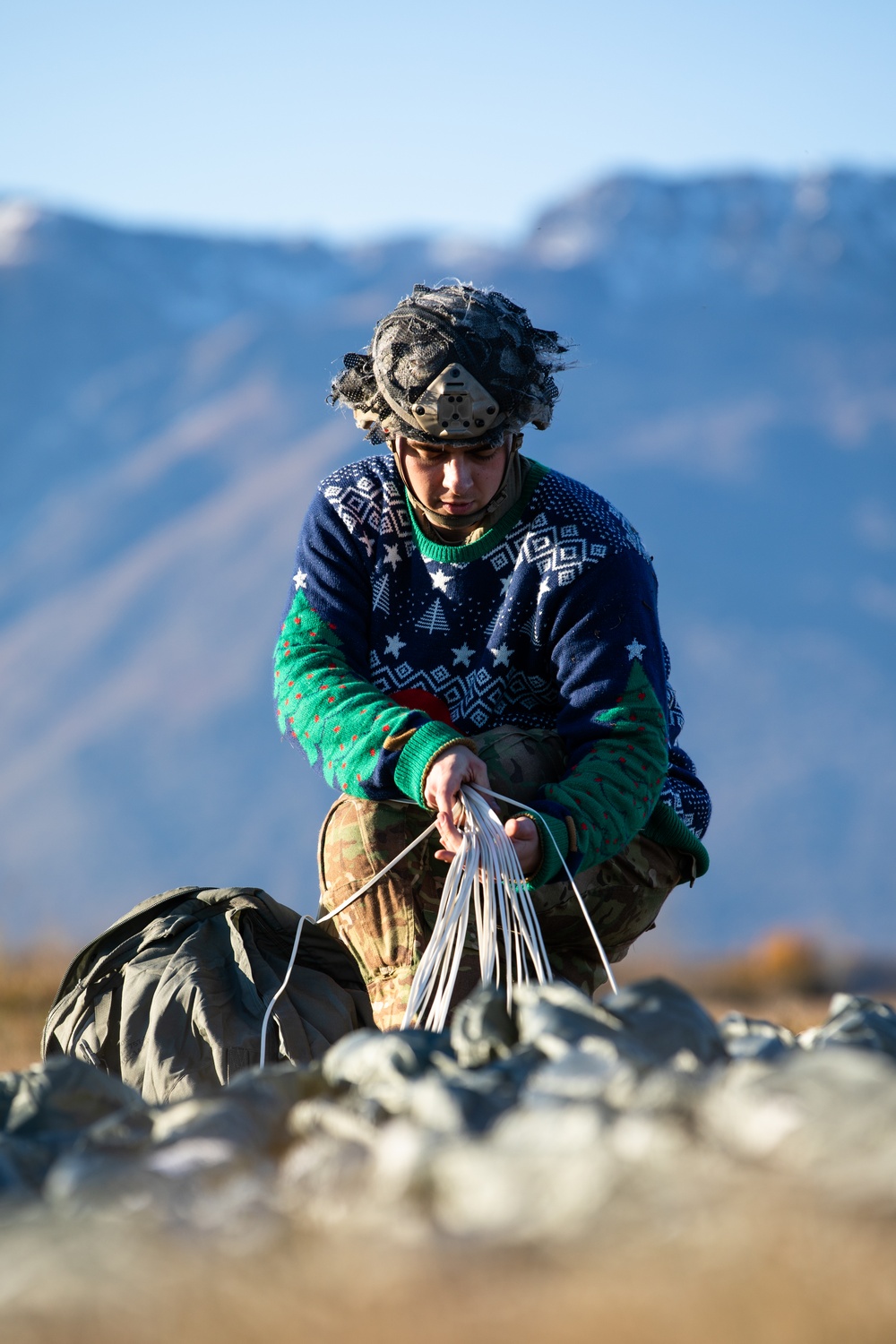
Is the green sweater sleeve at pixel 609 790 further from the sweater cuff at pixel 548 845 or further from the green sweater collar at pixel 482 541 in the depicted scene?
the green sweater collar at pixel 482 541

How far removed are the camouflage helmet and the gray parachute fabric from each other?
2.82 feet

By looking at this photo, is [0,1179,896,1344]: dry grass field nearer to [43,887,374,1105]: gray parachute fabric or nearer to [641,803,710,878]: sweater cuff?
[43,887,374,1105]: gray parachute fabric

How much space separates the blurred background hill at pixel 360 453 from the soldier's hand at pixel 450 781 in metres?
48.9

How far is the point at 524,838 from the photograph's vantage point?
7.30 feet

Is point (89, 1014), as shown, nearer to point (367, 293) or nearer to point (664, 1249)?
point (664, 1249)

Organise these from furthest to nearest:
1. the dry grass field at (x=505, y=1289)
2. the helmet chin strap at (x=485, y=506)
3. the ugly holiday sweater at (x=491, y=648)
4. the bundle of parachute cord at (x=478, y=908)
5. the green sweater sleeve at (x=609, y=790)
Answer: the helmet chin strap at (x=485, y=506) → the ugly holiday sweater at (x=491, y=648) → the green sweater sleeve at (x=609, y=790) → the bundle of parachute cord at (x=478, y=908) → the dry grass field at (x=505, y=1289)

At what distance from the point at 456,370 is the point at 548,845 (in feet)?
2.58

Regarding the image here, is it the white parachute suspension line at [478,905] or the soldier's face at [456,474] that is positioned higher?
the soldier's face at [456,474]

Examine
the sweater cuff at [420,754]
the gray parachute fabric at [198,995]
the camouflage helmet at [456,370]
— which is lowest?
the gray parachute fabric at [198,995]

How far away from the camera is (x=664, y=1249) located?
0.97 meters

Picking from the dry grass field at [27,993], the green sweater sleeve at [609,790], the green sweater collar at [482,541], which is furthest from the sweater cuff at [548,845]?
the dry grass field at [27,993]

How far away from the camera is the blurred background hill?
61188 mm

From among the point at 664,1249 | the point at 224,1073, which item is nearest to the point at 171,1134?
the point at 664,1249

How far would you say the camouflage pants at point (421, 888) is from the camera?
2398 millimetres
